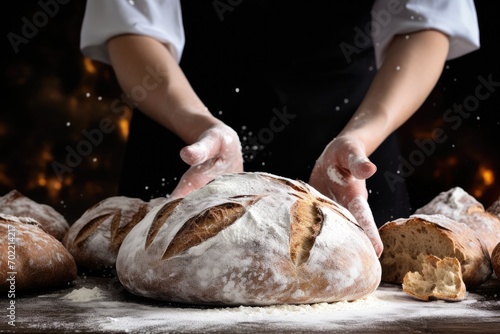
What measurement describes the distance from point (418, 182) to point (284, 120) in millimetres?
1753

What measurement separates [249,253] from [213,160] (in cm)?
65

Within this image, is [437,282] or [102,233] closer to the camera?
[437,282]

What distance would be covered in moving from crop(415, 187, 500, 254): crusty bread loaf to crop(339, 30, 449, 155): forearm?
0.30m

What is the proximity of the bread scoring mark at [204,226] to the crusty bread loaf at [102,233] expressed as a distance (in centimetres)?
50

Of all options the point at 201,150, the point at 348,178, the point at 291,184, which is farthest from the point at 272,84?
the point at 291,184

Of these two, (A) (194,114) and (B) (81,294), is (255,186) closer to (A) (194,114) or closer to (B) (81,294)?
(B) (81,294)

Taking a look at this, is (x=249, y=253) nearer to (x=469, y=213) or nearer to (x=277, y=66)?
(x=469, y=213)

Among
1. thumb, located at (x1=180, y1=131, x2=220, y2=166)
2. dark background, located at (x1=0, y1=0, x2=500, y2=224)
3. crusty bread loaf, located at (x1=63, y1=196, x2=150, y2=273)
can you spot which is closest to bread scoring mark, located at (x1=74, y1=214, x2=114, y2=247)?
crusty bread loaf, located at (x1=63, y1=196, x2=150, y2=273)

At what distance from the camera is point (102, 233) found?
5.92 feet

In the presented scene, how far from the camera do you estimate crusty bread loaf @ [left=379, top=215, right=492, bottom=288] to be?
159cm

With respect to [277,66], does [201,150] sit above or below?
below

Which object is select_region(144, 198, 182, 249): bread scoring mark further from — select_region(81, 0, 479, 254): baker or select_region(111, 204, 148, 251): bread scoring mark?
select_region(81, 0, 479, 254): baker

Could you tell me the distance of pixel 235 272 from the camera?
Result: 1261 millimetres

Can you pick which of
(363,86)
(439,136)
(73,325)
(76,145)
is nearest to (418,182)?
(439,136)
